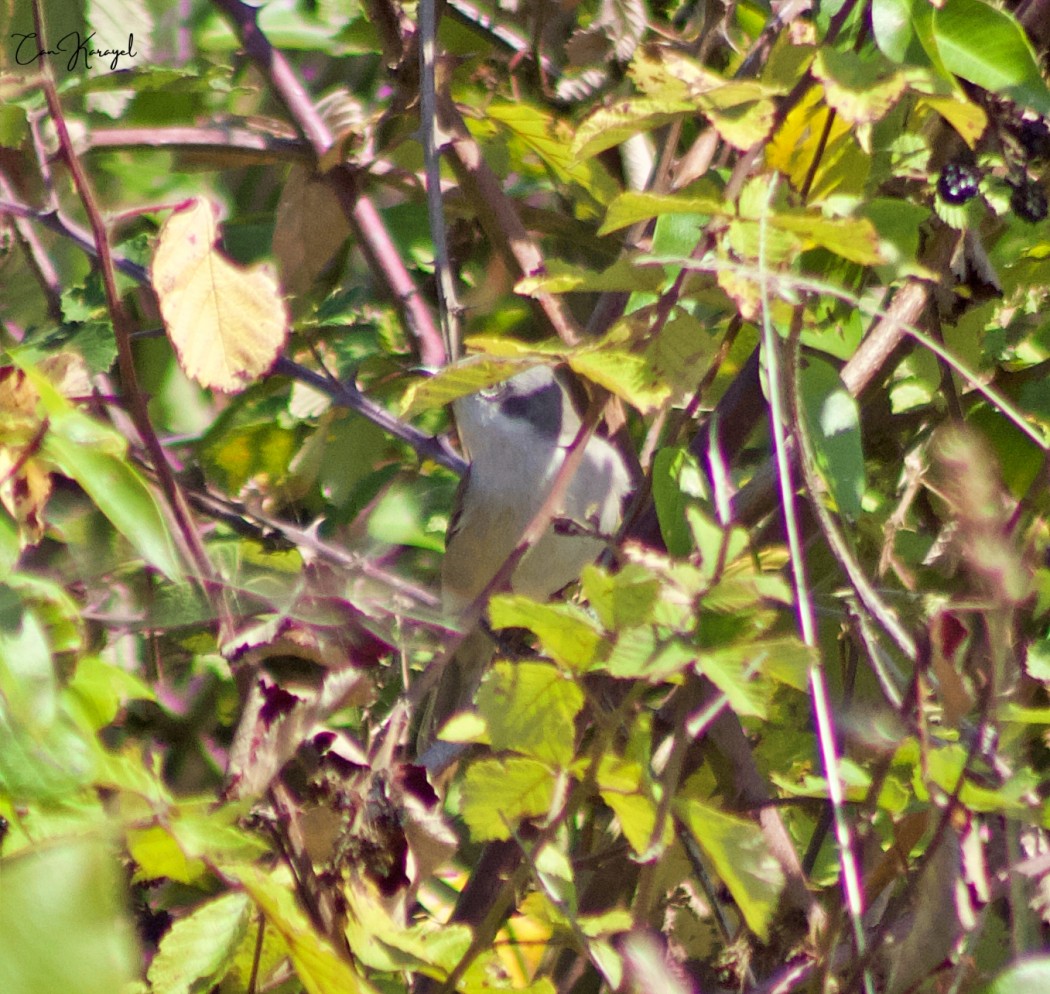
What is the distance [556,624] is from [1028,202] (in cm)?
74

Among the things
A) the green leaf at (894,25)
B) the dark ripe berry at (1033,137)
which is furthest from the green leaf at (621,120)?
the dark ripe berry at (1033,137)

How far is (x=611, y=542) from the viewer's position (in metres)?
1.23

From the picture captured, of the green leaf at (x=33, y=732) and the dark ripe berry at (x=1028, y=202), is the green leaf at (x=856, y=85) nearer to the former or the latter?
the dark ripe berry at (x=1028, y=202)

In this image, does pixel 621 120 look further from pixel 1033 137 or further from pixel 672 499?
pixel 1033 137

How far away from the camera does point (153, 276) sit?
117cm

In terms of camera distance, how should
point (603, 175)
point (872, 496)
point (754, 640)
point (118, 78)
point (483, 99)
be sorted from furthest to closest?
point (483, 99)
point (872, 496)
point (118, 78)
point (603, 175)
point (754, 640)

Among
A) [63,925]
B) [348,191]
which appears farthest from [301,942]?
[348,191]

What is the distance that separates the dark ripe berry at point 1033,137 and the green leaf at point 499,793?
822mm

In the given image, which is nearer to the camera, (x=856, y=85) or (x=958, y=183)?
(x=856, y=85)

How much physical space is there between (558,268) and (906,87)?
323 millimetres

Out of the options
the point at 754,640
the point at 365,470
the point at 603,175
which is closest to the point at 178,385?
the point at 365,470

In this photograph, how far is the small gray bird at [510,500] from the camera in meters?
2.43

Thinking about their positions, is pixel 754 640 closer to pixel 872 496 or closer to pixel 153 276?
pixel 153 276

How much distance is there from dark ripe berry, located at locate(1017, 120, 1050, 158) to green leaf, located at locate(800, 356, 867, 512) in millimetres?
308
